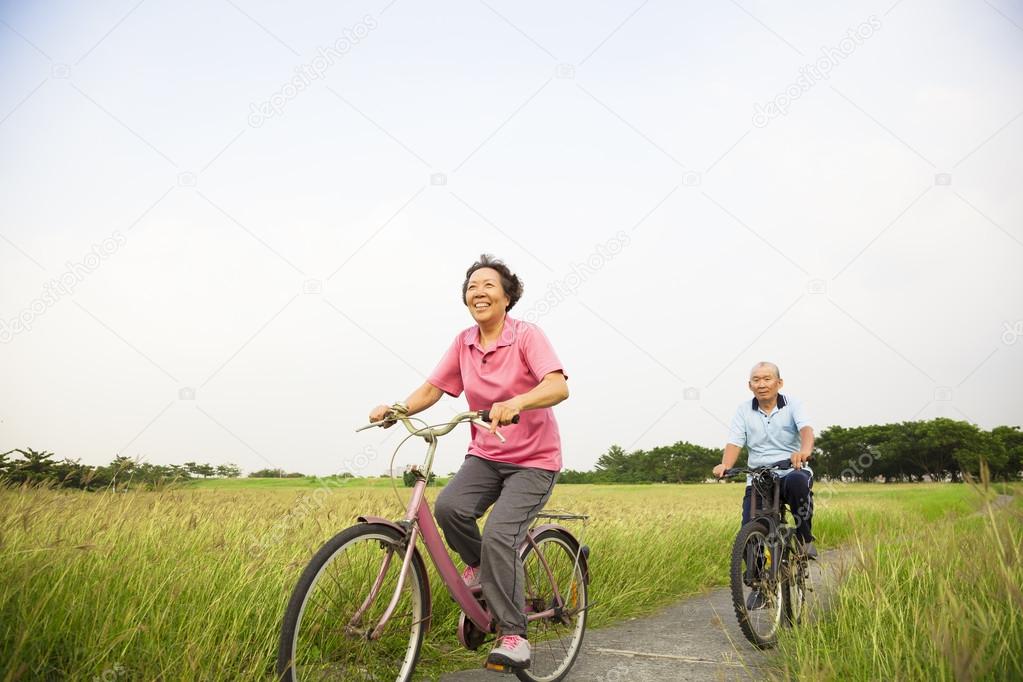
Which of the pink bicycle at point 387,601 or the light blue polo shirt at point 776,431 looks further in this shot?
the light blue polo shirt at point 776,431

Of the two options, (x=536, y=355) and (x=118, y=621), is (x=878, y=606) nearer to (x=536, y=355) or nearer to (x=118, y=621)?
(x=536, y=355)

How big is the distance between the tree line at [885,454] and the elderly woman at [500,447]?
123 ft

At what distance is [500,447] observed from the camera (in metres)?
3.72

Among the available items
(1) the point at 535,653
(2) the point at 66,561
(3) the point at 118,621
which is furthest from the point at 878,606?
(2) the point at 66,561

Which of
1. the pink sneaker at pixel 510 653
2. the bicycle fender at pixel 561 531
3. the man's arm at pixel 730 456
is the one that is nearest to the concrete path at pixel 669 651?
the bicycle fender at pixel 561 531

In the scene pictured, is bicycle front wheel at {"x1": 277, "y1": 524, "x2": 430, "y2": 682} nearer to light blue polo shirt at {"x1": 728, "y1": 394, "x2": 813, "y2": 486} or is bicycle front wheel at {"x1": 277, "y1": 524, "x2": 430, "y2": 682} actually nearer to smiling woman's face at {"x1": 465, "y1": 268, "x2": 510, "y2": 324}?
smiling woman's face at {"x1": 465, "y1": 268, "x2": 510, "y2": 324}

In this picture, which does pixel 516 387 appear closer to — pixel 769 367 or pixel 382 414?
pixel 382 414

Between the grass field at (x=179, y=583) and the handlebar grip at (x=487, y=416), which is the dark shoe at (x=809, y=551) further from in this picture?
the handlebar grip at (x=487, y=416)

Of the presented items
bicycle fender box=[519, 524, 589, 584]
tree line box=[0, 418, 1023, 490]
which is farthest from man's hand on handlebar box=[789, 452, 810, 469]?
tree line box=[0, 418, 1023, 490]

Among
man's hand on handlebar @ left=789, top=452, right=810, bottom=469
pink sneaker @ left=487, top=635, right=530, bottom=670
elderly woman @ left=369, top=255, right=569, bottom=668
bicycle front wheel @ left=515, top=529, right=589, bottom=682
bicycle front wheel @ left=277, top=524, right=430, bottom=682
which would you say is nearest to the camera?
bicycle front wheel @ left=277, top=524, right=430, bottom=682

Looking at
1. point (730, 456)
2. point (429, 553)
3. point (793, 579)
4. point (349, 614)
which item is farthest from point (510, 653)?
point (730, 456)

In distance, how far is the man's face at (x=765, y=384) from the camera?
563 centimetres

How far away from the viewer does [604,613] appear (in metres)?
5.82

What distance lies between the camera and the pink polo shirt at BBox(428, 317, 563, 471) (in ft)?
12.1
